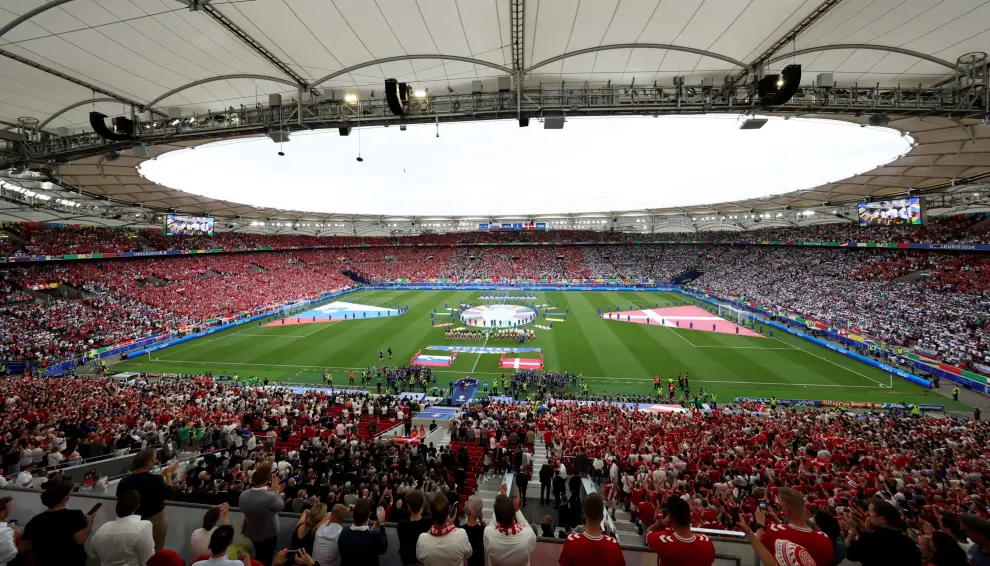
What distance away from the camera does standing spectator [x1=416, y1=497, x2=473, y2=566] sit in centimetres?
311

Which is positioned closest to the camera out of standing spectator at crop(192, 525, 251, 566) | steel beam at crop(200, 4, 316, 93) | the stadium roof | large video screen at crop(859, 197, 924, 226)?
standing spectator at crop(192, 525, 251, 566)

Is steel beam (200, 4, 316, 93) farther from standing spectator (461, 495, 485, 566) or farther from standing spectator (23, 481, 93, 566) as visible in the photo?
standing spectator (461, 495, 485, 566)

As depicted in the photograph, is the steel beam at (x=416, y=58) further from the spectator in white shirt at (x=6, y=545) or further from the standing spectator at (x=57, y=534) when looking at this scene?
the spectator in white shirt at (x=6, y=545)

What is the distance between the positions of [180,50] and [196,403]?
40.6 feet

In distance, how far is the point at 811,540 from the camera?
309 cm

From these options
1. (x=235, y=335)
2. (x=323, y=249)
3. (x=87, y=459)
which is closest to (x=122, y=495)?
(x=87, y=459)

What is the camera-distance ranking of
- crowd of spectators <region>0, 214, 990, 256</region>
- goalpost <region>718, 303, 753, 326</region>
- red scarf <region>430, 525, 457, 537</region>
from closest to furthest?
red scarf <region>430, 525, 457, 537</region>, goalpost <region>718, 303, 753, 326</region>, crowd of spectators <region>0, 214, 990, 256</region>

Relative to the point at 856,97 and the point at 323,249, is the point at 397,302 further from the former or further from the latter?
the point at 856,97

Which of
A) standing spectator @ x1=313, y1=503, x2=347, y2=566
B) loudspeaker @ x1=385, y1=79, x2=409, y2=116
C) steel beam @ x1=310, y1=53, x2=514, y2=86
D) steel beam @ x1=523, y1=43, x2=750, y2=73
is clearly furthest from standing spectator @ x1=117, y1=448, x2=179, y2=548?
steel beam @ x1=523, y1=43, x2=750, y2=73

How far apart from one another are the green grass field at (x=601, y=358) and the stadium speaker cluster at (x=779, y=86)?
51.4 ft

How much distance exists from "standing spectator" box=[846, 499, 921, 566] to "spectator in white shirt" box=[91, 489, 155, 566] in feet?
18.6

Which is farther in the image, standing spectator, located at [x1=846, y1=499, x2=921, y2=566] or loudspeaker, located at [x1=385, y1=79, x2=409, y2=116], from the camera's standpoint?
loudspeaker, located at [x1=385, y1=79, x2=409, y2=116]

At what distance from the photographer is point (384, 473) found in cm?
827

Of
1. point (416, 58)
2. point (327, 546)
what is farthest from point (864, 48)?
point (327, 546)
